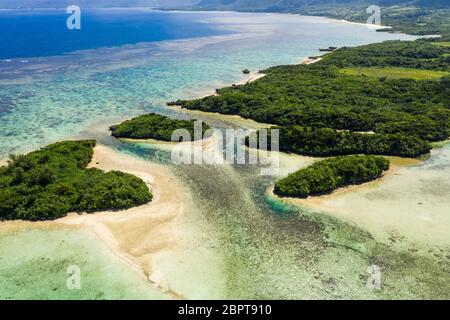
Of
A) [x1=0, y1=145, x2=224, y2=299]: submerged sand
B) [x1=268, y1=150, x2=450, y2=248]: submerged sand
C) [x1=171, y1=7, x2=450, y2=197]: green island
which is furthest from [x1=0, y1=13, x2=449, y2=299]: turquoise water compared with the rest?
A: [x1=171, y1=7, x2=450, y2=197]: green island

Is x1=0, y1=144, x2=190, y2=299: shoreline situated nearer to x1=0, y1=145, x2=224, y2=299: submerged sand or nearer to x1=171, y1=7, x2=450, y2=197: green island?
x1=0, y1=145, x2=224, y2=299: submerged sand

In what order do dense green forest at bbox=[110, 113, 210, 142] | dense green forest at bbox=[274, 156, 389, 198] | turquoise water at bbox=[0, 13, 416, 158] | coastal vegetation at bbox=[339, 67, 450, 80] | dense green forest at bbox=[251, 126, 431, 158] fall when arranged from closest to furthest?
1. dense green forest at bbox=[274, 156, 389, 198]
2. dense green forest at bbox=[251, 126, 431, 158]
3. dense green forest at bbox=[110, 113, 210, 142]
4. turquoise water at bbox=[0, 13, 416, 158]
5. coastal vegetation at bbox=[339, 67, 450, 80]

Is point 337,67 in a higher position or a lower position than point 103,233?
higher

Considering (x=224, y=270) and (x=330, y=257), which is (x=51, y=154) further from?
(x=330, y=257)

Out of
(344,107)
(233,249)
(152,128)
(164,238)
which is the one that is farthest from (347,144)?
(164,238)

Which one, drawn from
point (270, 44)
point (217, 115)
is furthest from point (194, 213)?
point (270, 44)
